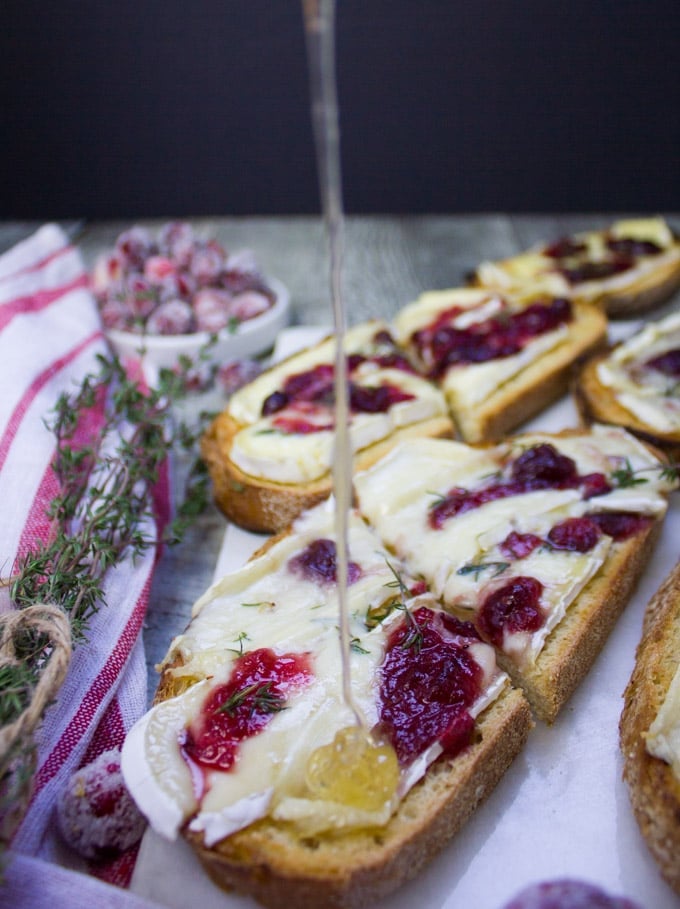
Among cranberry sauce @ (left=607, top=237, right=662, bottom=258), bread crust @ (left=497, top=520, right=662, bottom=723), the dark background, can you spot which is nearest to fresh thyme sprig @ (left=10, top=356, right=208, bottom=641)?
bread crust @ (left=497, top=520, right=662, bottom=723)

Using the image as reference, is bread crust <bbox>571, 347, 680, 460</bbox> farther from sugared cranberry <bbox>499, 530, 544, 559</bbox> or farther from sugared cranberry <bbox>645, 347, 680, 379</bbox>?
sugared cranberry <bbox>499, 530, 544, 559</bbox>

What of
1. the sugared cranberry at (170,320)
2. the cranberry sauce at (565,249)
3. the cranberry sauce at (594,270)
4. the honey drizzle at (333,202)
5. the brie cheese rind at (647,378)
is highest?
the honey drizzle at (333,202)

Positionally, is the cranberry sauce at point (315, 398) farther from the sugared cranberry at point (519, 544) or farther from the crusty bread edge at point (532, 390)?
the sugared cranberry at point (519, 544)

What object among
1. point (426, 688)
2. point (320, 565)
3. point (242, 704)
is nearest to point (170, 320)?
point (320, 565)

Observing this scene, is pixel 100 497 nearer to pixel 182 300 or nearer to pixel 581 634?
pixel 581 634

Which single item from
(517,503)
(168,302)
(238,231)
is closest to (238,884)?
(517,503)

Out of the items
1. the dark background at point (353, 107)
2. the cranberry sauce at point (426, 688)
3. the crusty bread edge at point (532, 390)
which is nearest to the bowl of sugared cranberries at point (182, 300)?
the crusty bread edge at point (532, 390)
